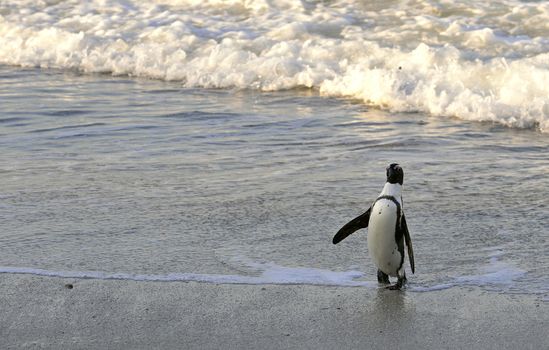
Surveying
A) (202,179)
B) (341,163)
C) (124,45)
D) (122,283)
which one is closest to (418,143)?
(341,163)

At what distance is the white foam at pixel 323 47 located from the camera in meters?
8.77

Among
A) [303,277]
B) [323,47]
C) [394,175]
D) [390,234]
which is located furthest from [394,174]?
[323,47]

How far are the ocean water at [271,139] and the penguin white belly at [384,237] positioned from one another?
117 mm

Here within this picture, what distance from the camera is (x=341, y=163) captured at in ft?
21.1

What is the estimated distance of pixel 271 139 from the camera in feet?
23.8

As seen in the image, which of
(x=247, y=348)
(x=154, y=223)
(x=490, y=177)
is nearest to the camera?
(x=247, y=348)

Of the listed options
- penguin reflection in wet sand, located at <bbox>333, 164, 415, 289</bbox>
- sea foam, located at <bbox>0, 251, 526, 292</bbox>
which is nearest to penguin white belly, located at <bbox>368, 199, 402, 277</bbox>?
penguin reflection in wet sand, located at <bbox>333, 164, 415, 289</bbox>

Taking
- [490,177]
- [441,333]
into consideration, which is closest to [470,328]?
[441,333]

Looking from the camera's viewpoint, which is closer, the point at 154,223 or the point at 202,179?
the point at 154,223

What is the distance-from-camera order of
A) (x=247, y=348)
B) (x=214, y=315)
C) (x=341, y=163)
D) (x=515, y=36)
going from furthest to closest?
1. (x=515, y=36)
2. (x=341, y=163)
3. (x=214, y=315)
4. (x=247, y=348)

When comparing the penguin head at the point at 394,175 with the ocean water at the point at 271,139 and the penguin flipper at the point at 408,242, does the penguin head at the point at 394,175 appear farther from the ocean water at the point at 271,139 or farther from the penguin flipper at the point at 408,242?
the ocean water at the point at 271,139

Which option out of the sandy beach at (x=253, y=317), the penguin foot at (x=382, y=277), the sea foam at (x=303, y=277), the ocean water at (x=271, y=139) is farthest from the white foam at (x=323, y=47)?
the sandy beach at (x=253, y=317)

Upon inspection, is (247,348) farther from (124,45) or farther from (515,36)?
(124,45)

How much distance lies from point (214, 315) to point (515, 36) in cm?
741
